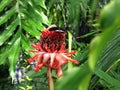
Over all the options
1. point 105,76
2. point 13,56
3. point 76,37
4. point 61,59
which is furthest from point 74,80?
point 76,37

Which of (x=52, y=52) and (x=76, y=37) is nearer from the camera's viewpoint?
(x=52, y=52)

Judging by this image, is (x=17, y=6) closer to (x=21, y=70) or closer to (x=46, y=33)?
(x=46, y=33)

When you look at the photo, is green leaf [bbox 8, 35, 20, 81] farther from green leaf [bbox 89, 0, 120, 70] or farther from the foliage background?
green leaf [bbox 89, 0, 120, 70]

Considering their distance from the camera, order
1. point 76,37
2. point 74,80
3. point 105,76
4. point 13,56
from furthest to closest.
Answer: point 76,37 < point 13,56 < point 105,76 < point 74,80

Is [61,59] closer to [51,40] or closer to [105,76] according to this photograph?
[51,40]

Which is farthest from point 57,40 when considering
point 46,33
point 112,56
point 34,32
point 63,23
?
point 63,23

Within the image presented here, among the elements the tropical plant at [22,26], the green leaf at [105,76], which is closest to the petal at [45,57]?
the green leaf at [105,76]
